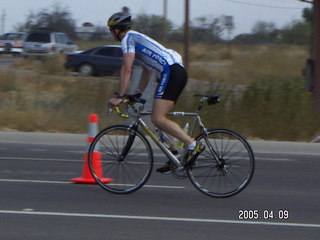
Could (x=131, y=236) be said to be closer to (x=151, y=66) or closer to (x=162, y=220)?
(x=162, y=220)

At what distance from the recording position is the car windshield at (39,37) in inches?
1631

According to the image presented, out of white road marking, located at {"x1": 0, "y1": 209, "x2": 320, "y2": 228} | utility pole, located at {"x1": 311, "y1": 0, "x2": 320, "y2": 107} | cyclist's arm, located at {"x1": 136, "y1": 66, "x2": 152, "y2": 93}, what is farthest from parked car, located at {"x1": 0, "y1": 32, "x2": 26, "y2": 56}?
white road marking, located at {"x1": 0, "y1": 209, "x2": 320, "y2": 228}

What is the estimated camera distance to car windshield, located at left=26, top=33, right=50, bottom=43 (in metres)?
41.4

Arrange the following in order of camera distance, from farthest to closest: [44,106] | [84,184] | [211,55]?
[211,55], [44,106], [84,184]

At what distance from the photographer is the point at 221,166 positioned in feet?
27.2

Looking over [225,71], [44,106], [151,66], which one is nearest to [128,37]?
[151,66]

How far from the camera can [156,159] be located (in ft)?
39.2

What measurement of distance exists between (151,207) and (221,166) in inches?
37.0

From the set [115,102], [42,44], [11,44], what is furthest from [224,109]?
[11,44]

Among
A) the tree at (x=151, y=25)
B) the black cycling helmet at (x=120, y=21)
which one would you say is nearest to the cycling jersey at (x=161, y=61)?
the black cycling helmet at (x=120, y=21)

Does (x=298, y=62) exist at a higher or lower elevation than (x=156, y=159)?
lower

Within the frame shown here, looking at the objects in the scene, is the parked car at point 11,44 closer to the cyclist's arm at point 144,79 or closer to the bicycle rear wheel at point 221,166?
the cyclist's arm at point 144,79

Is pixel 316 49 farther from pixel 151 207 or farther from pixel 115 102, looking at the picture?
pixel 151 207

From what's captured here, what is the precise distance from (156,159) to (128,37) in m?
4.14
